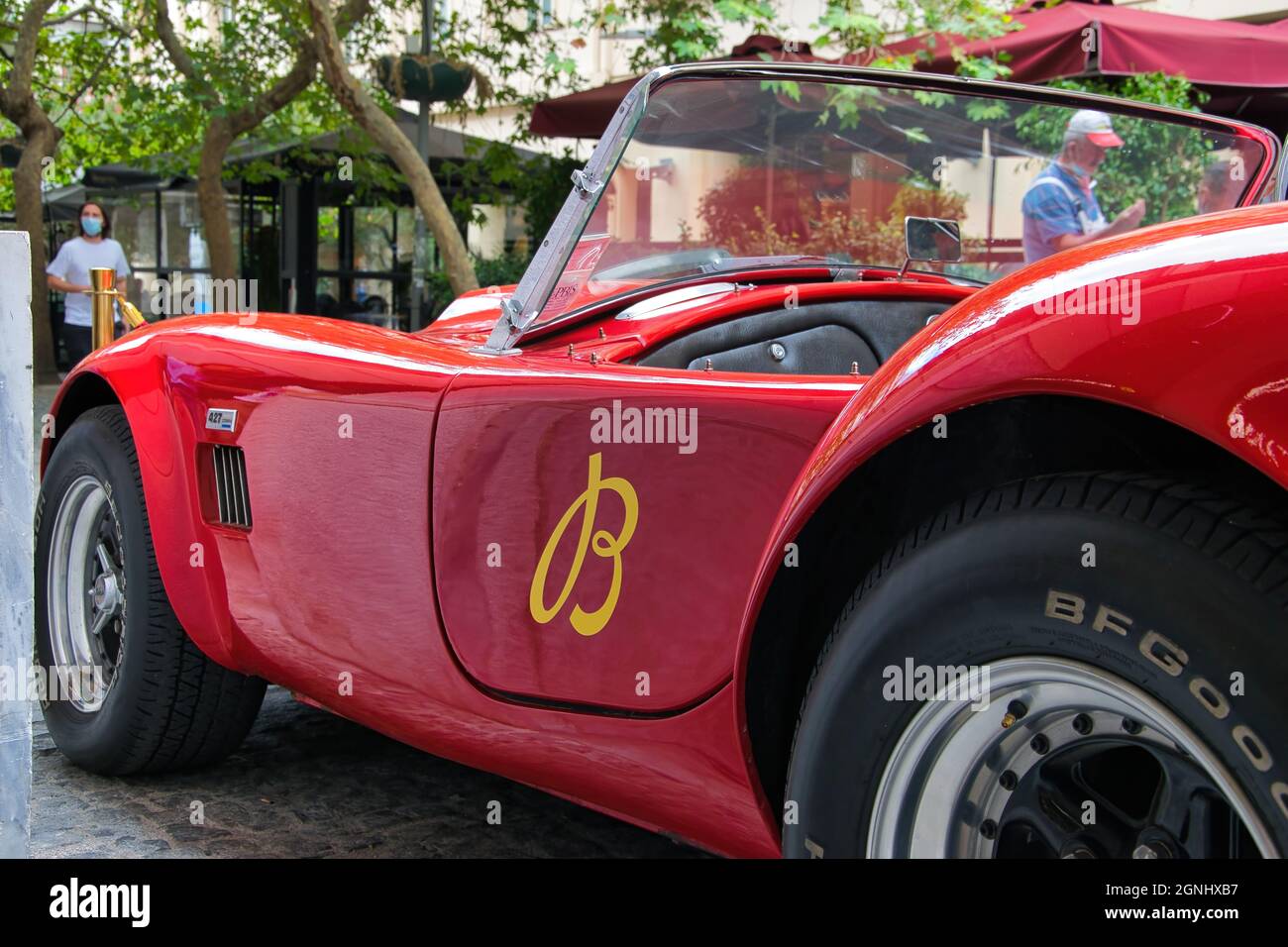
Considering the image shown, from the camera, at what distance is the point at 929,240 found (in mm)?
2912

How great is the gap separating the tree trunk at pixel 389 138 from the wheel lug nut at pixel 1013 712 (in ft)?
27.3

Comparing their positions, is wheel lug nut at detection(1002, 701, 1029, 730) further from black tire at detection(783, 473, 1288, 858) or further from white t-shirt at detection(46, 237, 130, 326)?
white t-shirt at detection(46, 237, 130, 326)

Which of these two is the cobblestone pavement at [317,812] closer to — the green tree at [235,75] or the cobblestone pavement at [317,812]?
the cobblestone pavement at [317,812]

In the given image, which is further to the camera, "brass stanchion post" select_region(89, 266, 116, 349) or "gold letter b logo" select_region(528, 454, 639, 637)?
"brass stanchion post" select_region(89, 266, 116, 349)

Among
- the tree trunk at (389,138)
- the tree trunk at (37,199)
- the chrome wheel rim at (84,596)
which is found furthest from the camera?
the tree trunk at (37,199)

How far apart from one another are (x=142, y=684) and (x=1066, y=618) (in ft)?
7.35

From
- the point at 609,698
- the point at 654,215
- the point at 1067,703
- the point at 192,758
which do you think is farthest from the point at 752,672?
the point at 192,758

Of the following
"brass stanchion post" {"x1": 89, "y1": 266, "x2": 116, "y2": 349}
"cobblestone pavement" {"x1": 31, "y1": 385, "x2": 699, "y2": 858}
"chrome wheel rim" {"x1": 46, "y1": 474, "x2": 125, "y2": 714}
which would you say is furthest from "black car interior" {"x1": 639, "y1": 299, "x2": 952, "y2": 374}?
"brass stanchion post" {"x1": 89, "y1": 266, "x2": 116, "y2": 349}

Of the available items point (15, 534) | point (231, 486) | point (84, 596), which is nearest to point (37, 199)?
point (84, 596)

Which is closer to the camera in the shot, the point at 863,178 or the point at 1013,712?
the point at 1013,712

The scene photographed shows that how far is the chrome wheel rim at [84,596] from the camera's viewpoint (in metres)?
3.13

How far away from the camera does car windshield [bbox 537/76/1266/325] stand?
8.79 ft

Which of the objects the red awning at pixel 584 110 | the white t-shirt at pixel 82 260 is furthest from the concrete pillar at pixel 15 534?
the white t-shirt at pixel 82 260

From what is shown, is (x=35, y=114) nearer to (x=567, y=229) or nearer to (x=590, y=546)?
(x=567, y=229)
